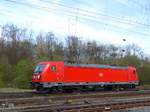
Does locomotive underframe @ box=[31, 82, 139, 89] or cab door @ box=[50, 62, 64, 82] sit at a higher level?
cab door @ box=[50, 62, 64, 82]

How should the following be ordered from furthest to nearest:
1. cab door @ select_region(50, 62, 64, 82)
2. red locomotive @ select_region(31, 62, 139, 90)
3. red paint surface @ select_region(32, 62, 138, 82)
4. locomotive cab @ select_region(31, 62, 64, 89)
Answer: cab door @ select_region(50, 62, 64, 82) → red paint surface @ select_region(32, 62, 138, 82) → red locomotive @ select_region(31, 62, 139, 90) → locomotive cab @ select_region(31, 62, 64, 89)

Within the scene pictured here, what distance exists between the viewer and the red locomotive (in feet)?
104

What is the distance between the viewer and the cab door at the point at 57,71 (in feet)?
106

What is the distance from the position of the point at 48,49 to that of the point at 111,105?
65.1 meters

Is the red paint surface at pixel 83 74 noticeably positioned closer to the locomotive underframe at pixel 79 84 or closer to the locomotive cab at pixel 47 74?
the locomotive cab at pixel 47 74

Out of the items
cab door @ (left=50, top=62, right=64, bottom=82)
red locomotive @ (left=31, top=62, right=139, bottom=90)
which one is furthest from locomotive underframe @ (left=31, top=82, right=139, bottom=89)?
cab door @ (left=50, top=62, right=64, bottom=82)

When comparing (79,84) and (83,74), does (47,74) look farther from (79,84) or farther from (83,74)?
(83,74)

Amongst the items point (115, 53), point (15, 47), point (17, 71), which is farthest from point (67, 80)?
point (115, 53)

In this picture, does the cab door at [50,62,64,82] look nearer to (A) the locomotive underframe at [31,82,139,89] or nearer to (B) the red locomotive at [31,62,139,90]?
(B) the red locomotive at [31,62,139,90]

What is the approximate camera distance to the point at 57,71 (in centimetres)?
3291

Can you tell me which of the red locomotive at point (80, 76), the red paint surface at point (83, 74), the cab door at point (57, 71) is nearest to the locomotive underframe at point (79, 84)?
the red locomotive at point (80, 76)

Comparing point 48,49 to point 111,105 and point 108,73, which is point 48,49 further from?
point 111,105

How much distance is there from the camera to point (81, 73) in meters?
35.6

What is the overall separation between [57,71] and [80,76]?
10.8ft
